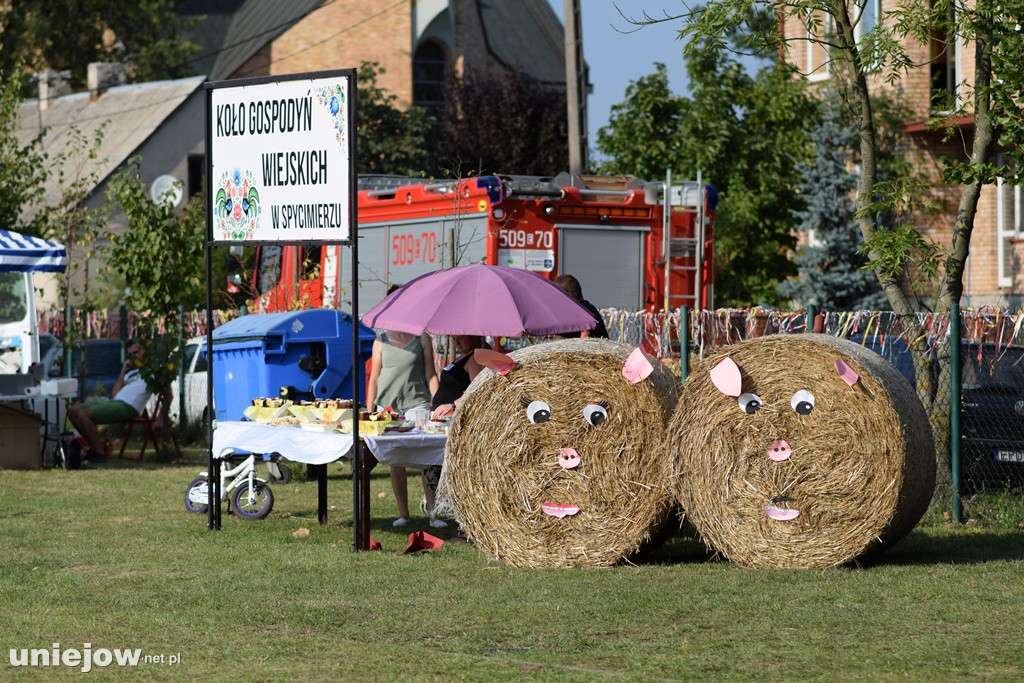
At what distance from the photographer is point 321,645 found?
23.0ft

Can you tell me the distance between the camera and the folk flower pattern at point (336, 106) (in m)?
10.0

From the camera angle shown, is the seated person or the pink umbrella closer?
the pink umbrella

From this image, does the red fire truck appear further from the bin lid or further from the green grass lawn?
the green grass lawn

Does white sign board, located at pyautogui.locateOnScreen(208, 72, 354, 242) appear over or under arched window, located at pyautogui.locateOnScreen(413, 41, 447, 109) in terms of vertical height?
under

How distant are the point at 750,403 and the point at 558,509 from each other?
1332 millimetres

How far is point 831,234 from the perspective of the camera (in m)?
26.2

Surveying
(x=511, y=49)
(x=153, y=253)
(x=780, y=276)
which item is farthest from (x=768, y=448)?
(x=511, y=49)

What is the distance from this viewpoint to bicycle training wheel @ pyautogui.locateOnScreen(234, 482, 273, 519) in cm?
1163

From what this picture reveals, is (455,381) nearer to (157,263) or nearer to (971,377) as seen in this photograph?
(971,377)

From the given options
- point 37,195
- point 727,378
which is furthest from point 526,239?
point 37,195

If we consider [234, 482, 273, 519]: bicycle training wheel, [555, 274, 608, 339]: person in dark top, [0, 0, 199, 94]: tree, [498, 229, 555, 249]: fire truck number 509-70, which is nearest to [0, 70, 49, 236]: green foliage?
[498, 229, 555, 249]: fire truck number 509-70

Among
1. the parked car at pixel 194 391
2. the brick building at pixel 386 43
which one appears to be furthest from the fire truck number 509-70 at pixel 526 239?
the brick building at pixel 386 43

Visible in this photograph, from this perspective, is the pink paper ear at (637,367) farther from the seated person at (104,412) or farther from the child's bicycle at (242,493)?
the seated person at (104,412)

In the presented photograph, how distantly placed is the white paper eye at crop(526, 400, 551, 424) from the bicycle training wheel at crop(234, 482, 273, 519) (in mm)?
3234
